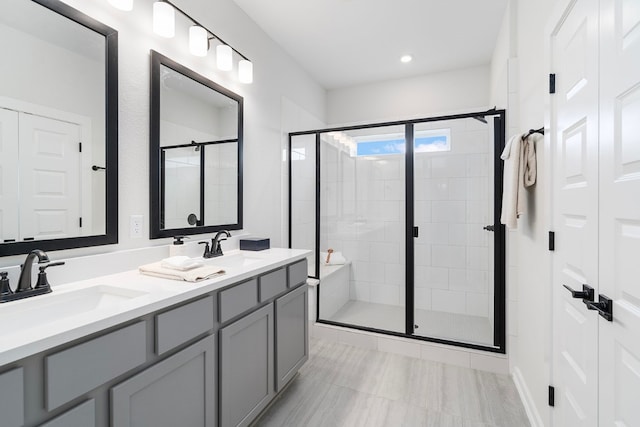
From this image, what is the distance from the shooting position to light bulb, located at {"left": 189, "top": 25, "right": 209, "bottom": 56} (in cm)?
183

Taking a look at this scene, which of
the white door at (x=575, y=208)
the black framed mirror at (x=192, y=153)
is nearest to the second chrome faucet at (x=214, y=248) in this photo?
the black framed mirror at (x=192, y=153)

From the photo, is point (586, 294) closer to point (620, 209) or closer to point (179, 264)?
point (620, 209)

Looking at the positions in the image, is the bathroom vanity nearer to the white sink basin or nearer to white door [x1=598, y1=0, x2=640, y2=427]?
the white sink basin

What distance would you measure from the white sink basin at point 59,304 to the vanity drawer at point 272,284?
0.63 meters

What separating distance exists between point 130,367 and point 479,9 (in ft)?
10.2

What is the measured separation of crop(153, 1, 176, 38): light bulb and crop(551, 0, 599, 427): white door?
187cm

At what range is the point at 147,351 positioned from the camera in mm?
1042

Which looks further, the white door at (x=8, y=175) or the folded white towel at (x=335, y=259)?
the folded white towel at (x=335, y=259)

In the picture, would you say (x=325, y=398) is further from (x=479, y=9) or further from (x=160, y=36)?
(x=479, y=9)

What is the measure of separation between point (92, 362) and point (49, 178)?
0.83m

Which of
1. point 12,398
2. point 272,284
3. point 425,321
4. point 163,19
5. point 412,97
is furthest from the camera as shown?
point 412,97

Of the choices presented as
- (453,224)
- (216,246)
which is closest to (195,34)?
(216,246)

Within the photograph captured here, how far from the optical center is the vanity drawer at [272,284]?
1668 mm

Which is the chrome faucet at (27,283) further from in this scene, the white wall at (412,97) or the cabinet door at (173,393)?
the white wall at (412,97)
